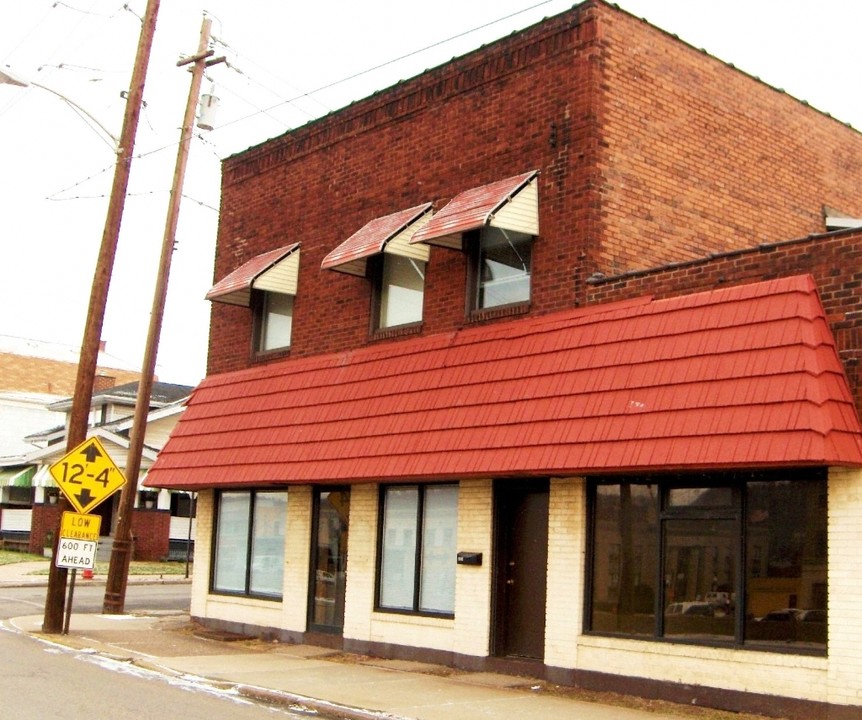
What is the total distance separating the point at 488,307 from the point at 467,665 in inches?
178

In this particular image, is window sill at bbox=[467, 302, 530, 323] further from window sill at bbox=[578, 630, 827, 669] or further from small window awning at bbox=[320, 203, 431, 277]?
window sill at bbox=[578, 630, 827, 669]

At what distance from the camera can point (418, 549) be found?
15.5 meters

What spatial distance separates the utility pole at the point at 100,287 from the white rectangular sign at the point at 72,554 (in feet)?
0.76

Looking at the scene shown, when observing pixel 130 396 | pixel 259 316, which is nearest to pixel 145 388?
pixel 259 316

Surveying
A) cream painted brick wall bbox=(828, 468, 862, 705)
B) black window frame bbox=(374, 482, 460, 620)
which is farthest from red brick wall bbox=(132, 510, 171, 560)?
cream painted brick wall bbox=(828, 468, 862, 705)

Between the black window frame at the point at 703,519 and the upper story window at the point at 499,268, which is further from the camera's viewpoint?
the upper story window at the point at 499,268

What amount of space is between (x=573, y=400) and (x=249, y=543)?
7.98 meters

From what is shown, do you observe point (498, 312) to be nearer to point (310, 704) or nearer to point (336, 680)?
point (336, 680)

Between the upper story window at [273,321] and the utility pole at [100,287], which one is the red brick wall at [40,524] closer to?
the upper story window at [273,321]

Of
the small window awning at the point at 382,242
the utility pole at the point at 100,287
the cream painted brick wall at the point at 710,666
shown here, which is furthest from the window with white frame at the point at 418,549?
the utility pole at the point at 100,287

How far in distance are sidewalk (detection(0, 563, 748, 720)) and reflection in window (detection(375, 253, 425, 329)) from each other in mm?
4735

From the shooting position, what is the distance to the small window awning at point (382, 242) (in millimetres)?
15883

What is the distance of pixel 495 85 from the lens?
15555 mm

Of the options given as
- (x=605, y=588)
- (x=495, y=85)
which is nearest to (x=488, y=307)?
(x=495, y=85)
